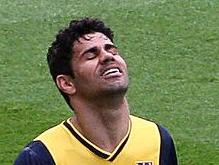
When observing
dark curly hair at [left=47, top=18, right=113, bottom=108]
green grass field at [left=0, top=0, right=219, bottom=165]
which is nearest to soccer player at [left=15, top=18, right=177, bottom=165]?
dark curly hair at [left=47, top=18, right=113, bottom=108]

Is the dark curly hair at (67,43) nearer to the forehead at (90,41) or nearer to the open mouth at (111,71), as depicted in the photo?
the forehead at (90,41)

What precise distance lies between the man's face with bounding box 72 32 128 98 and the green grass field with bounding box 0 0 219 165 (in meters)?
4.22

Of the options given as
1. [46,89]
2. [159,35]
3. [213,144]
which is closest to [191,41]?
[159,35]

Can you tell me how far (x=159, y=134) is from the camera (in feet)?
11.2

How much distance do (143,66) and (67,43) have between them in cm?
658

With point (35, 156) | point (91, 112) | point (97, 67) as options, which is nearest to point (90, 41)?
point (97, 67)

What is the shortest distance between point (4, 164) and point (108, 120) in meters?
4.31

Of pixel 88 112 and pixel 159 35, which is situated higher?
pixel 88 112

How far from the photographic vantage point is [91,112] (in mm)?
3199

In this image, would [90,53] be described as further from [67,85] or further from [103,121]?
[103,121]

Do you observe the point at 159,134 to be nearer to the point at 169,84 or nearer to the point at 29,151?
the point at 29,151

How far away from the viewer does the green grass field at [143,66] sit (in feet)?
26.4

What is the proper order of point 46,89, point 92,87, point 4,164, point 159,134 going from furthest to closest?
point 46,89
point 4,164
point 159,134
point 92,87

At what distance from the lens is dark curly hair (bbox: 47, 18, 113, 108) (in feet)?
10.6
